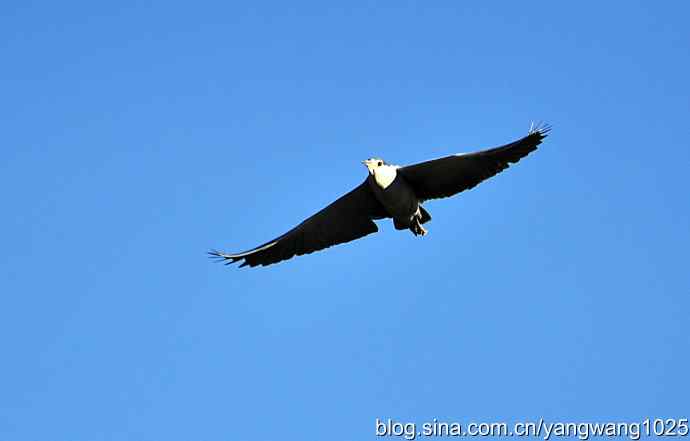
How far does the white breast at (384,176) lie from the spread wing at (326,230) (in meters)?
0.99

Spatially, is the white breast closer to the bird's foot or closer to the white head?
the white head

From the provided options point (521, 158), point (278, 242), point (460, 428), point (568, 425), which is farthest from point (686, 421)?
point (278, 242)

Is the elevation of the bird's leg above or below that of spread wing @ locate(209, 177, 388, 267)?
below

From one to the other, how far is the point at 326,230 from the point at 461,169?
3222 mm

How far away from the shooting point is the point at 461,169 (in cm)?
2020

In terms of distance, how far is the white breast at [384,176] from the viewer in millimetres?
19781

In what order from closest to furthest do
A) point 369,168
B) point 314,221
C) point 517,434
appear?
point 517,434, point 369,168, point 314,221

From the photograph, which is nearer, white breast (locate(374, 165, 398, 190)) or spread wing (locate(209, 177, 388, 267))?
white breast (locate(374, 165, 398, 190))

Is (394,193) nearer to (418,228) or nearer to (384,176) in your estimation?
(384,176)

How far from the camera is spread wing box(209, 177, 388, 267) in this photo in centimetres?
2109

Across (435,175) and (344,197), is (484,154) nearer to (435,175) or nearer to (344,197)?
(435,175)

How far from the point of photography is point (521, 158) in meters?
19.9

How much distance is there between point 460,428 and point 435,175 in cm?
497

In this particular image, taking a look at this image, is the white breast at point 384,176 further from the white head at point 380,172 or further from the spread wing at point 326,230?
the spread wing at point 326,230
